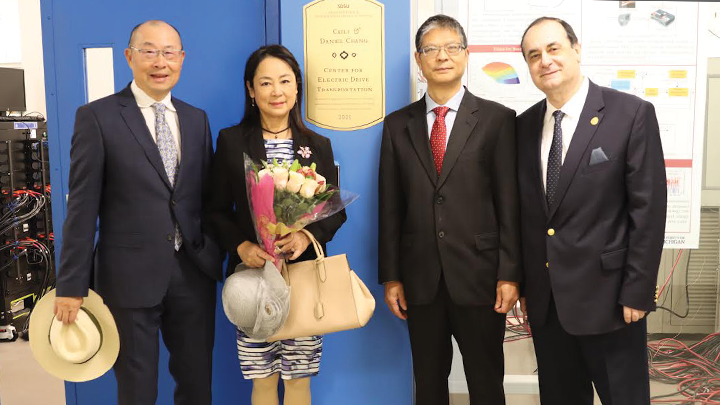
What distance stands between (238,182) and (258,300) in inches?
18.8

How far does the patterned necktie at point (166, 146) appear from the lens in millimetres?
2135

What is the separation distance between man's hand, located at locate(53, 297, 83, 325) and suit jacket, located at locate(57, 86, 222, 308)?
3cm

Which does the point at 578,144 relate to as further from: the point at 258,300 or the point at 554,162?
the point at 258,300

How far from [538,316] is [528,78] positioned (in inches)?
48.3


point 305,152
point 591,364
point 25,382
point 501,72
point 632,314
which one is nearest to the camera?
point 632,314

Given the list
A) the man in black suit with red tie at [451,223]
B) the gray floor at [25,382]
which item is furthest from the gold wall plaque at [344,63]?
the gray floor at [25,382]

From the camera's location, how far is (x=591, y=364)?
6.71 ft

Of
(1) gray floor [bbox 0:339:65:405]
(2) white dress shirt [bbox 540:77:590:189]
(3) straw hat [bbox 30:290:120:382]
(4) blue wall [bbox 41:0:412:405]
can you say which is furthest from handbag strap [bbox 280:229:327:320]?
(1) gray floor [bbox 0:339:65:405]

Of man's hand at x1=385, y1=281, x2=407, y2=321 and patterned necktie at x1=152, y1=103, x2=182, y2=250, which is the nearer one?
patterned necktie at x1=152, y1=103, x2=182, y2=250

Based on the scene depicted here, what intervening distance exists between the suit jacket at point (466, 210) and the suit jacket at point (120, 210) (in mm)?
855

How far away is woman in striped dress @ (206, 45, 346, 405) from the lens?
2230 mm

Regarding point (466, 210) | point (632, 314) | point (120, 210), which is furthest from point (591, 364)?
point (120, 210)

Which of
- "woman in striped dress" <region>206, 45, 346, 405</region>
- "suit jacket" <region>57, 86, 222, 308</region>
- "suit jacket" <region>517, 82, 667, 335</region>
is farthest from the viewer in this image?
"woman in striped dress" <region>206, 45, 346, 405</region>

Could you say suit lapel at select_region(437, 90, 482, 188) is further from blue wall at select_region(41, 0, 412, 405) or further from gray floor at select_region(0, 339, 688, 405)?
gray floor at select_region(0, 339, 688, 405)
